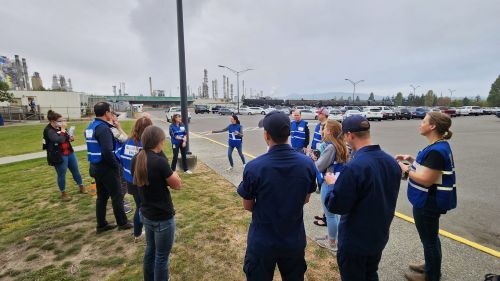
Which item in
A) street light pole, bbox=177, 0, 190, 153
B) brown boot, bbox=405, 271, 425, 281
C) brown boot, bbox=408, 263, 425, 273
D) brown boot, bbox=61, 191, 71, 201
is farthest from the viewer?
street light pole, bbox=177, 0, 190, 153

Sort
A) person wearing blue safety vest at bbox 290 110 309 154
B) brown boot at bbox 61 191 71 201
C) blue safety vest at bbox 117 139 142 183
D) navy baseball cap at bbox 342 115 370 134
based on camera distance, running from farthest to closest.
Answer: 1. person wearing blue safety vest at bbox 290 110 309 154
2. brown boot at bbox 61 191 71 201
3. blue safety vest at bbox 117 139 142 183
4. navy baseball cap at bbox 342 115 370 134

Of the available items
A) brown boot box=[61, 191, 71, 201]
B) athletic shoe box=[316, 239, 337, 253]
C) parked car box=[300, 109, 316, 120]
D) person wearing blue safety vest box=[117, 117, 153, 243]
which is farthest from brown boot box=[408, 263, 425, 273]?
parked car box=[300, 109, 316, 120]

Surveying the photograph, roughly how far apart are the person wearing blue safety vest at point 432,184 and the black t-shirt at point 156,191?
2.32 m

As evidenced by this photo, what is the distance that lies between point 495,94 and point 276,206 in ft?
352

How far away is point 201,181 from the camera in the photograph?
668cm

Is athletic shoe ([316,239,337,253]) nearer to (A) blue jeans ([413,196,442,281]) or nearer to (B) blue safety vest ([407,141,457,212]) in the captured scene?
(A) blue jeans ([413,196,442,281])

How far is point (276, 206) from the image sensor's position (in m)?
1.96

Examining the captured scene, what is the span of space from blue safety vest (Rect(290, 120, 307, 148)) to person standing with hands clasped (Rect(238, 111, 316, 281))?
443 centimetres

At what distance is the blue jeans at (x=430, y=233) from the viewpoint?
264 centimetres

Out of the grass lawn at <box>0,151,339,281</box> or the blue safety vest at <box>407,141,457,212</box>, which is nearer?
the blue safety vest at <box>407,141,457,212</box>

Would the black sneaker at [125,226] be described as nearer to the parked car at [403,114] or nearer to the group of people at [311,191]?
the group of people at [311,191]

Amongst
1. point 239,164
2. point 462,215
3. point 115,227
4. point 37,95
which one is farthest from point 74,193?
point 37,95

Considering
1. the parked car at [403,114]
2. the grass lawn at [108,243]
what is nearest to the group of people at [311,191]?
the grass lawn at [108,243]

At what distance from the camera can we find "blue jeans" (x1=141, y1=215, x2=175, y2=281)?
2664mm
